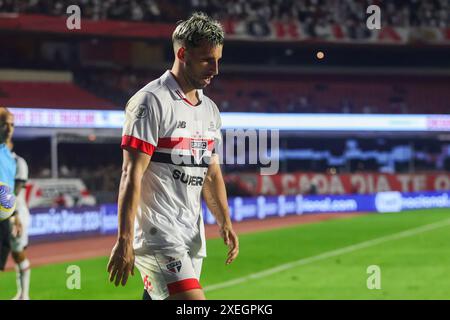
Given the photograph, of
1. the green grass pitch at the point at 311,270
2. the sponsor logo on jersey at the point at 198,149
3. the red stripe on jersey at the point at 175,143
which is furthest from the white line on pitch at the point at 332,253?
the red stripe on jersey at the point at 175,143

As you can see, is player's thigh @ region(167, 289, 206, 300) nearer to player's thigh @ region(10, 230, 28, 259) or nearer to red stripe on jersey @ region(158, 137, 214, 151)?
red stripe on jersey @ region(158, 137, 214, 151)

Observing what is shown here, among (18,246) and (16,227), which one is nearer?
(16,227)

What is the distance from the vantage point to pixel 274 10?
29328 mm

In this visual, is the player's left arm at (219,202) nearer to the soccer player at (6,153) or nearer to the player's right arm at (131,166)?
the player's right arm at (131,166)

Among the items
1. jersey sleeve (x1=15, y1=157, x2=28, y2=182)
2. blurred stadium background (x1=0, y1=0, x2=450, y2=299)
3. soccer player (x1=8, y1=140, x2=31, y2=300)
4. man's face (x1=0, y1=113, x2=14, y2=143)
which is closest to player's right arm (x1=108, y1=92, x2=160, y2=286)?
man's face (x1=0, y1=113, x2=14, y2=143)

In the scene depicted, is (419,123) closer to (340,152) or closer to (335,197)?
(340,152)

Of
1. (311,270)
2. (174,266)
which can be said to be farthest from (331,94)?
(174,266)

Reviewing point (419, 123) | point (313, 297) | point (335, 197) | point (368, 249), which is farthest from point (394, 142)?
point (313, 297)

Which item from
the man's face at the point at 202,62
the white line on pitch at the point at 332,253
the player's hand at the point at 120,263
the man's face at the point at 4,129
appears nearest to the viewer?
the player's hand at the point at 120,263

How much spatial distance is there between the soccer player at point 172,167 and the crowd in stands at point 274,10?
23066mm

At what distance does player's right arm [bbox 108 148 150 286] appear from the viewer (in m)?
3.67

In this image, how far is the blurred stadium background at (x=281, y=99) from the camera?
23234 mm

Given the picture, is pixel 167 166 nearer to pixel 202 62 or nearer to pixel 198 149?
pixel 198 149

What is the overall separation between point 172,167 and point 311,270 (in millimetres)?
8782
